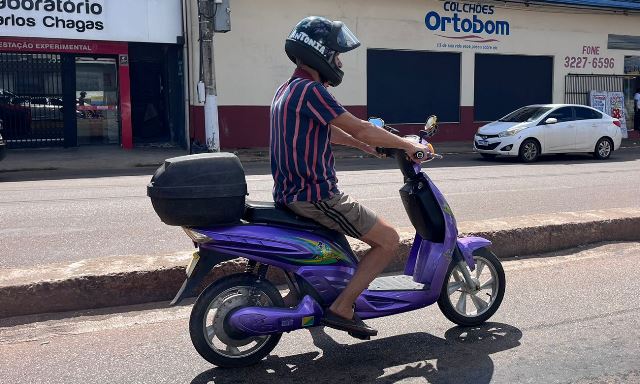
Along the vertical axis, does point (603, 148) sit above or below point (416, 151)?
below

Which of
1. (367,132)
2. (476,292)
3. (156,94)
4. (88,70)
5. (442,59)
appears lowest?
(476,292)

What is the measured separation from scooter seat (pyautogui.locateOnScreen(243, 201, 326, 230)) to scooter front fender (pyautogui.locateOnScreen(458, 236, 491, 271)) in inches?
43.6

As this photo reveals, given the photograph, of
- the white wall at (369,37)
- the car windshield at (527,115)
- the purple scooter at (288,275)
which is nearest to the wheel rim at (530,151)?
the car windshield at (527,115)

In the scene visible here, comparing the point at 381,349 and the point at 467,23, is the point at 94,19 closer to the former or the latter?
the point at 467,23

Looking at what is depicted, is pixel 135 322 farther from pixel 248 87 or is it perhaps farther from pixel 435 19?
pixel 435 19

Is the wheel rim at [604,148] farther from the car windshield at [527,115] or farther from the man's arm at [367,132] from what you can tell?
the man's arm at [367,132]

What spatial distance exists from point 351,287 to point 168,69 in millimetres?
16823

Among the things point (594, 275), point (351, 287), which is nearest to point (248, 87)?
point (594, 275)

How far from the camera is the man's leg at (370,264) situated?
12.7 ft

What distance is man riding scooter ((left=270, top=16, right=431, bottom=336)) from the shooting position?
367 centimetres

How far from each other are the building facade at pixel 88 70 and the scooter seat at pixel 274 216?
48.6 ft

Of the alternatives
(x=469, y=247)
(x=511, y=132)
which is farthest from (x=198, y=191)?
(x=511, y=132)

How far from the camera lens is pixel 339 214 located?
382cm

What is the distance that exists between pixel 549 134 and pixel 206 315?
14.7m
